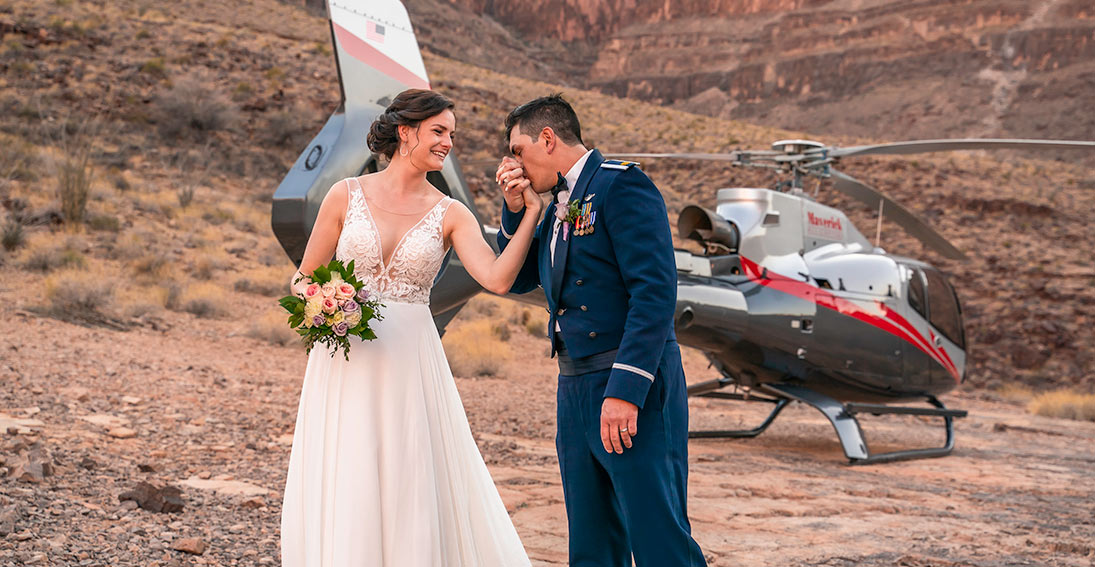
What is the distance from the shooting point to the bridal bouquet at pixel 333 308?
9.23ft

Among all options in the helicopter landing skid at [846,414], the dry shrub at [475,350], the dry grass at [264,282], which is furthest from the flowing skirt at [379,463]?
the dry grass at [264,282]

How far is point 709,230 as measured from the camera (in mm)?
8602

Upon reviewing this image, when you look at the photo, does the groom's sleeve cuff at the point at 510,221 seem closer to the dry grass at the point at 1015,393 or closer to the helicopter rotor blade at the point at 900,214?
the helicopter rotor blade at the point at 900,214

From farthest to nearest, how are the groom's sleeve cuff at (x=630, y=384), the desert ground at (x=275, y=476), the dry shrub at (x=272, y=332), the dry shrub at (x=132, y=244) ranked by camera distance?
the dry shrub at (x=132, y=244) → the dry shrub at (x=272, y=332) → the desert ground at (x=275, y=476) → the groom's sleeve cuff at (x=630, y=384)

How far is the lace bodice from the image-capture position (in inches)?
120

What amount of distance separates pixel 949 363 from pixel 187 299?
32.5 ft

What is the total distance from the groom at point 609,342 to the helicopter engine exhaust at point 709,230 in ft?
18.9

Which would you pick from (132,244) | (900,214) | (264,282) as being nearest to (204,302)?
(264,282)

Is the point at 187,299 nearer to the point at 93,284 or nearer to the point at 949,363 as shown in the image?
the point at 93,284

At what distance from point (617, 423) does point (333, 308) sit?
0.94 m

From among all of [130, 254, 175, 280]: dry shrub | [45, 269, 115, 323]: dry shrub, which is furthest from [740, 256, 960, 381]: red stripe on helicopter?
[130, 254, 175, 280]: dry shrub

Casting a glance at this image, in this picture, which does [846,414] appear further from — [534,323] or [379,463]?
[534,323]

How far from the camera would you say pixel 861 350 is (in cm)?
898

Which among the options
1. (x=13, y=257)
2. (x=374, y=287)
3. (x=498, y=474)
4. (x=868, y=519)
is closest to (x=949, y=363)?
(x=868, y=519)
